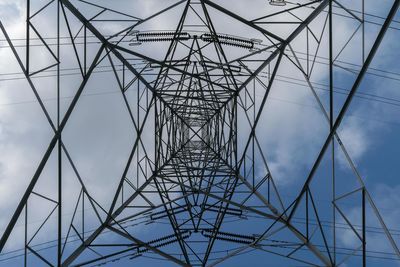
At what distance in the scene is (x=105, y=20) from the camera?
1142cm

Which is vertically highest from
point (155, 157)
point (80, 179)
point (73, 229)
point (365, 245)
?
point (155, 157)

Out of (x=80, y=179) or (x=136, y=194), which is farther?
(x=136, y=194)

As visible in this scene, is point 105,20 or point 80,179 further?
point 105,20

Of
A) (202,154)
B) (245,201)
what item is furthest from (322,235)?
(202,154)

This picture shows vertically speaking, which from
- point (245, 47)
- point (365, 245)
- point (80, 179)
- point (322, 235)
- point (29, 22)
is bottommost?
point (365, 245)

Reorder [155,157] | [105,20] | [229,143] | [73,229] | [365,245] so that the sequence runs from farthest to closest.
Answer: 1. [229,143]
2. [155,157]
3. [105,20]
4. [73,229]
5. [365,245]

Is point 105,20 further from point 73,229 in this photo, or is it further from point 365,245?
point 365,245

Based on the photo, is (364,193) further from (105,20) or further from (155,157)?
(155,157)

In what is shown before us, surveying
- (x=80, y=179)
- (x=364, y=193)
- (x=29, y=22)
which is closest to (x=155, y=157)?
(x=80, y=179)

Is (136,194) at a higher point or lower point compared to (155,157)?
lower

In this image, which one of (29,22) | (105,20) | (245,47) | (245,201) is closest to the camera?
(29,22)

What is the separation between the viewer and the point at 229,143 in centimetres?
1731

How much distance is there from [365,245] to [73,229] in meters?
6.14

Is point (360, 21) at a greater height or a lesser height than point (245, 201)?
greater
